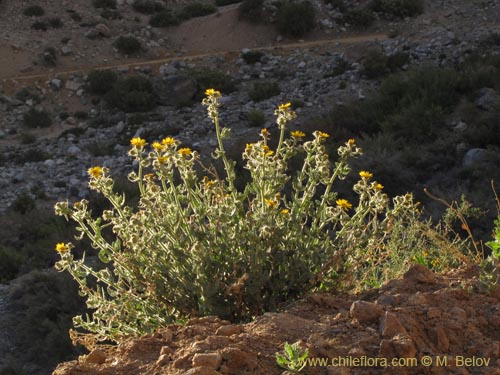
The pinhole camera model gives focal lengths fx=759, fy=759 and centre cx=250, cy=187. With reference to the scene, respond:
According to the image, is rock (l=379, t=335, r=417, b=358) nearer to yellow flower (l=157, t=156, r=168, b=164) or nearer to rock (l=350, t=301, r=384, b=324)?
rock (l=350, t=301, r=384, b=324)

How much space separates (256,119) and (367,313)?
13587 millimetres

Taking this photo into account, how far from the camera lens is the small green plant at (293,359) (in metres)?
2.41

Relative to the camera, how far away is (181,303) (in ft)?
11.0

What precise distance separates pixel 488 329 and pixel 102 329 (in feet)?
5.35

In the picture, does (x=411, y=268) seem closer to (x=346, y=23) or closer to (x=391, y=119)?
(x=391, y=119)

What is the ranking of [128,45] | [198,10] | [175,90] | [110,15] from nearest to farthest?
[175,90], [128,45], [110,15], [198,10]

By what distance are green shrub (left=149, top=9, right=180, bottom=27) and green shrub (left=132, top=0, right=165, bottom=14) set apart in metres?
0.85

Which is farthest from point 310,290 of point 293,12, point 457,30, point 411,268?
point 293,12

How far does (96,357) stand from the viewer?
277 cm

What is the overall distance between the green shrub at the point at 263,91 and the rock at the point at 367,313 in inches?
619

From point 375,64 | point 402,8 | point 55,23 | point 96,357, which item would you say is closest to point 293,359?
point 96,357

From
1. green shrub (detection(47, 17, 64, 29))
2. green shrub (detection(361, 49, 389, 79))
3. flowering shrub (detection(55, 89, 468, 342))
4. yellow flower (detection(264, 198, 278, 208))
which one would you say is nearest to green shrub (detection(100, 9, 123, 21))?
green shrub (detection(47, 17, 64, 29))

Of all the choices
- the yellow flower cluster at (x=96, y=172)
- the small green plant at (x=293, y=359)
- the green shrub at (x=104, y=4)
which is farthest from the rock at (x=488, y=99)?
the green shrub at (x=104, y=4)

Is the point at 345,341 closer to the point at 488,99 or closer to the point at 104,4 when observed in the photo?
the point at 488,99
